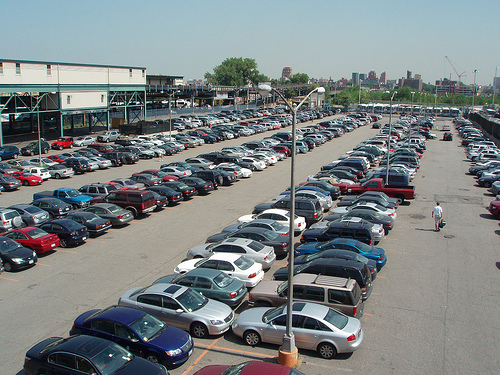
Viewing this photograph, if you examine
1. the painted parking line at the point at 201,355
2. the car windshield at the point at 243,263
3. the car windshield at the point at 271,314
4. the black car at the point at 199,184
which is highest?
the black car at the point at 199,184

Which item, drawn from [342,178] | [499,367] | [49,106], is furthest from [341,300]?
[49,106]

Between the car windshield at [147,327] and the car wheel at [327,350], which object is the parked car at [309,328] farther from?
the car windshield at [147,327]

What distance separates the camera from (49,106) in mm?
54906

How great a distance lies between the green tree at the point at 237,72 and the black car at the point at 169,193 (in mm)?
138840

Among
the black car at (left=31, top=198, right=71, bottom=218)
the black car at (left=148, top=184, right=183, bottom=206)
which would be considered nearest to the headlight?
the black car at (left=31, top=198, right=71, bottom=218)

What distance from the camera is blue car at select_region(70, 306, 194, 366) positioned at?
10812 mm

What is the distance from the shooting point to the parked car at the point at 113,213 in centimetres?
2319

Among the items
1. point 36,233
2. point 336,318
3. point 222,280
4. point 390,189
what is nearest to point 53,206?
point 36,233

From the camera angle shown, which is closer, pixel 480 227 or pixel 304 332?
pixel 304 332

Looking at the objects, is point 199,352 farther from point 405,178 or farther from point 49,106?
point 49,106

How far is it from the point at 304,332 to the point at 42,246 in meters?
13.2

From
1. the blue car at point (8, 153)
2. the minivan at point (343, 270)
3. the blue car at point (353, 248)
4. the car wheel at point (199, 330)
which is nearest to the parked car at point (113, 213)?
the blue car at point (353, 248)

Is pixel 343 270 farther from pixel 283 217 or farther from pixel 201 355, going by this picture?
pixel 283 217

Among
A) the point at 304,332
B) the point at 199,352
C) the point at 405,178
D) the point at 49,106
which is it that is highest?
the point at 49,106
